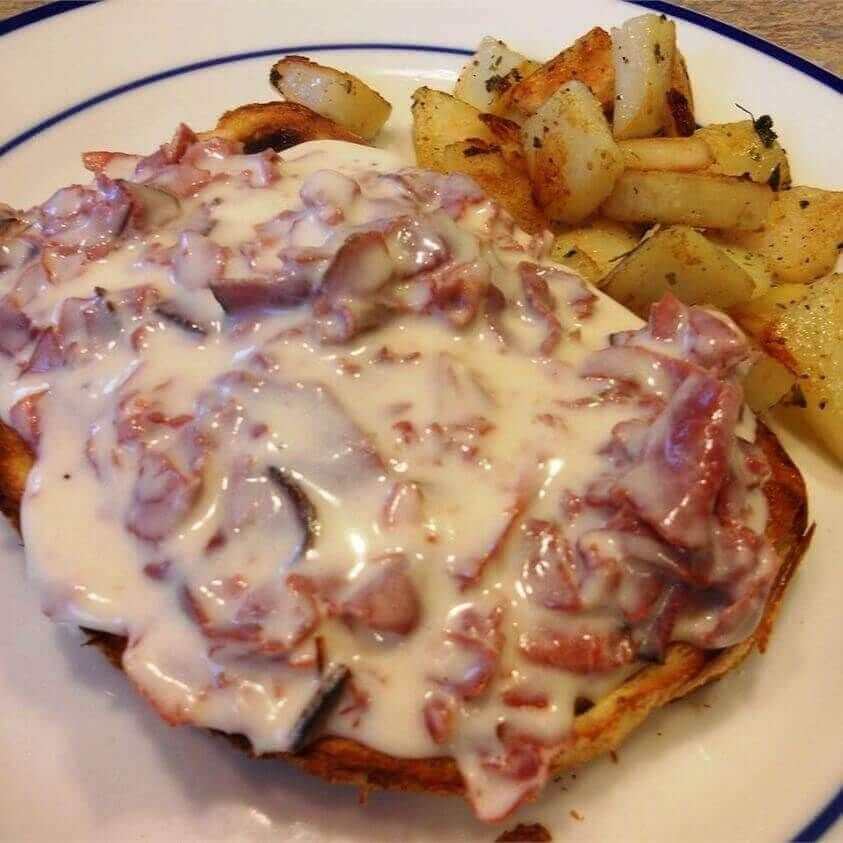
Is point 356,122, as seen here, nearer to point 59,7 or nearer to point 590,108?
point 590,108

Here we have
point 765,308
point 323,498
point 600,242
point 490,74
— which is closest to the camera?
point 323,498

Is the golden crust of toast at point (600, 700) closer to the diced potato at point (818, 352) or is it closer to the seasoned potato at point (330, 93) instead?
the diced potato at point (818, 352)

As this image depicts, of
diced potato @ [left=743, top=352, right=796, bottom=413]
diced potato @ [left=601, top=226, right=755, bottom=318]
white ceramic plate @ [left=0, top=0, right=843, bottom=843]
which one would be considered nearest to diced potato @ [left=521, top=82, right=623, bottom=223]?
diced potato @ [left=601, top=226, right=755, bottom=318]

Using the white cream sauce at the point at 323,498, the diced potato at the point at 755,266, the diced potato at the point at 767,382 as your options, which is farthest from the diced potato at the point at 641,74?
the white cream sauce at the point at 323,498

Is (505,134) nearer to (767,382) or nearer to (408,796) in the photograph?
(767,382)

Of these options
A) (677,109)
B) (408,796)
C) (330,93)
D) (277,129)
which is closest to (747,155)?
(677,109)

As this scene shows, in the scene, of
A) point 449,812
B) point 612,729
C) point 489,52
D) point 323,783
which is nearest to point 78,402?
point 323,783
